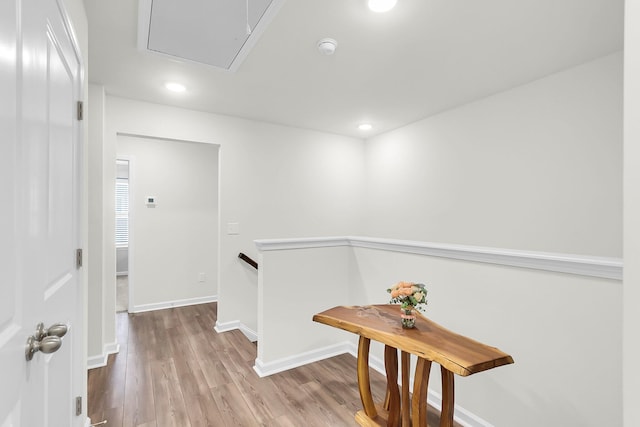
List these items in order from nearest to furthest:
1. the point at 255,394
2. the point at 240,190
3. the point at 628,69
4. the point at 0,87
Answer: the point at 0,87
the point at 628,69
the point at 255,394
the point at 240,190

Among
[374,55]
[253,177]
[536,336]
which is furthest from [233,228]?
[536,336]

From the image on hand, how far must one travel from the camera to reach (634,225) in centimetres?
74

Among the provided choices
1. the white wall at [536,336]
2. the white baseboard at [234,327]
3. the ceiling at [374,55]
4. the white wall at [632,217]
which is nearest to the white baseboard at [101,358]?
the white baseboard at [234,327]

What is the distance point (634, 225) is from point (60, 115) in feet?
6.11

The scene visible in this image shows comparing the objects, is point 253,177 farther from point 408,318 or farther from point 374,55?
point 408,318

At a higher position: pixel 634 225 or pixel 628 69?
pixel 628 69

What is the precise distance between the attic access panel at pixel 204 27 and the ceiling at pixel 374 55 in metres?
0.08

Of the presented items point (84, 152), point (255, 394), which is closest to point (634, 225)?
point (84, 152)

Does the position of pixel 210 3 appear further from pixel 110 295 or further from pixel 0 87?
pixel 110 295

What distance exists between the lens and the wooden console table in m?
1.27

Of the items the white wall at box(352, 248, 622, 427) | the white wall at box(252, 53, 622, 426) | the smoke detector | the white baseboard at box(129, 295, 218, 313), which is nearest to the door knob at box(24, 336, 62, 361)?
the white wall at box(252, 53, 622, 426)

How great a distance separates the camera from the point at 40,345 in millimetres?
846

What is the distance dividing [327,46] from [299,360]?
8.13 feet

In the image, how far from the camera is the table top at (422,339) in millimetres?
1235
